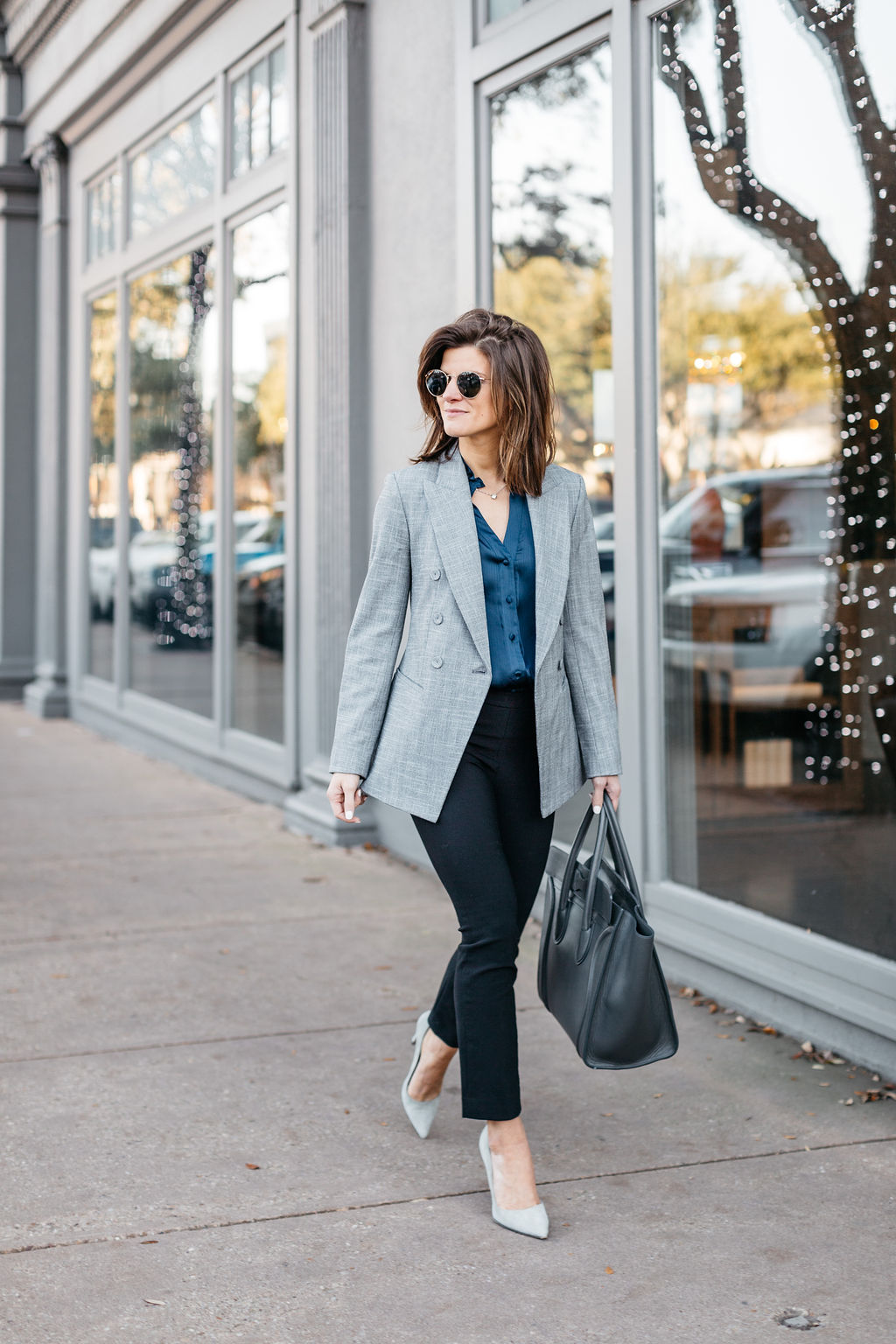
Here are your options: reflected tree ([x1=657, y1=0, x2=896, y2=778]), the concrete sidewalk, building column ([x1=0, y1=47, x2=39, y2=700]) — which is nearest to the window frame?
building column ([x1=0, y1=47, x2=39, y2=700])

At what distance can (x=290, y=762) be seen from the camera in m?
7.50

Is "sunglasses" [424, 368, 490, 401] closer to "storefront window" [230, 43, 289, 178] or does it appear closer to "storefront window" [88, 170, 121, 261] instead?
"storefront window" [230, 43, 289, 178]

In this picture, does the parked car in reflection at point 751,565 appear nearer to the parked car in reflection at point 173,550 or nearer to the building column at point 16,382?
the parked car in reflection at point 173,550

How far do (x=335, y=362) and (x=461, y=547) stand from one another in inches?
161

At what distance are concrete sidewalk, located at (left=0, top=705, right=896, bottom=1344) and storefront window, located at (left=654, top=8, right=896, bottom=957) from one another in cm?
82

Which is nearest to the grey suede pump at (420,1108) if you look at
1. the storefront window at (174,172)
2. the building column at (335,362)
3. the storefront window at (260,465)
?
the building column at (335,362)

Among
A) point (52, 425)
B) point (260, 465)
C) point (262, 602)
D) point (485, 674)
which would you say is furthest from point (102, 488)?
point (485, 674)

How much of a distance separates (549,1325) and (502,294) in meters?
4.67

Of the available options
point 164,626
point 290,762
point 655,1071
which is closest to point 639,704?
point 655,1071

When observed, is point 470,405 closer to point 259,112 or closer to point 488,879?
point 488,879

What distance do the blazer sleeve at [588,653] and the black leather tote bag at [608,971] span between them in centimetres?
23

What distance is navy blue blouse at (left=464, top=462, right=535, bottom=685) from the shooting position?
3066 mm

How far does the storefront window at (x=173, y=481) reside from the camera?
29.8 ft

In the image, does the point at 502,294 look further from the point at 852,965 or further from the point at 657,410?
the point at 852,965
